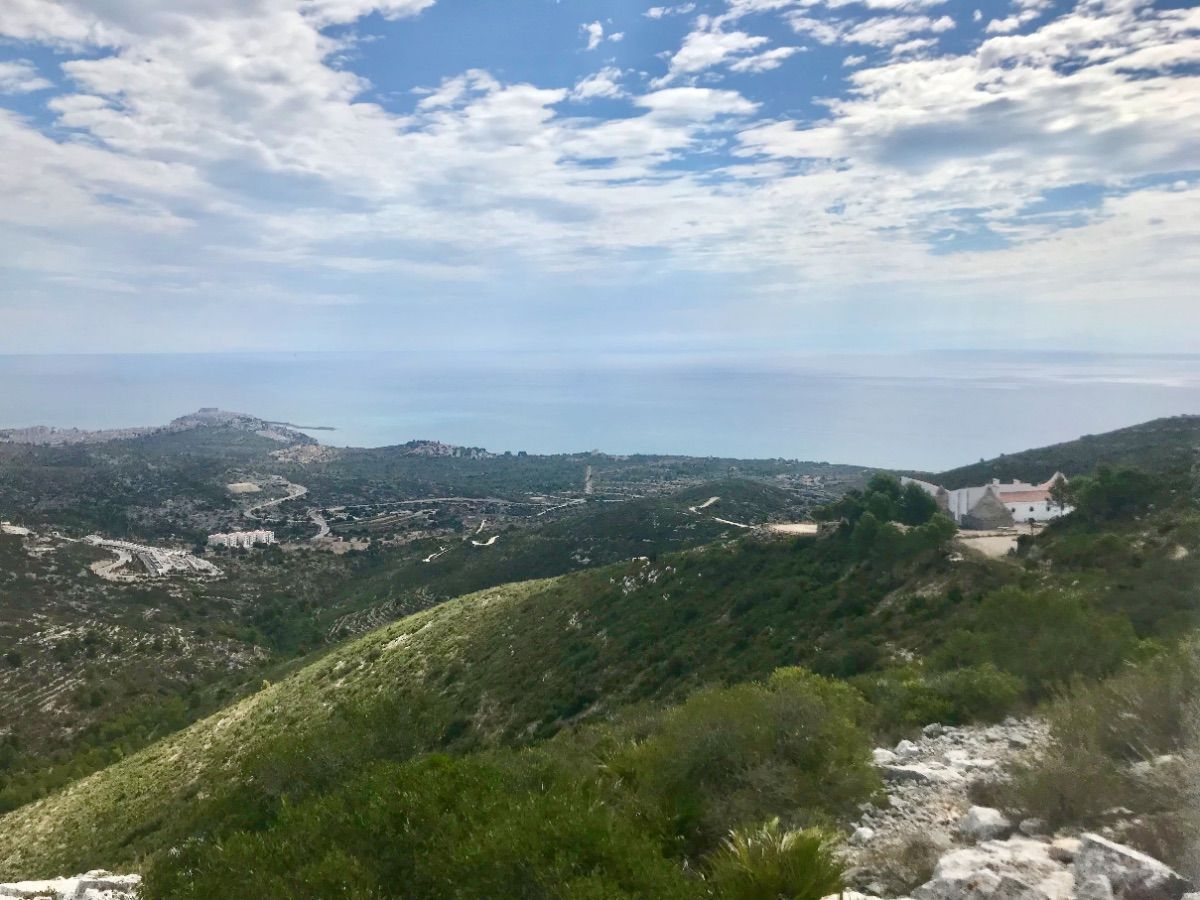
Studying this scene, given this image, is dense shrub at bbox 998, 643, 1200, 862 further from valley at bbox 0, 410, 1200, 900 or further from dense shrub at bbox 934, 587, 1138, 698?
dense shrub at bbox 934, 587, 1138, 698

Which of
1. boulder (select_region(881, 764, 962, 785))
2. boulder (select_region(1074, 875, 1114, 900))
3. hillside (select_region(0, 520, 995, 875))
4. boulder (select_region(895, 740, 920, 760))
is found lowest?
hillside (select_region(0, 520, 995, 875))

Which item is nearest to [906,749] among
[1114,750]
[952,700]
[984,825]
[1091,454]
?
[952,700]

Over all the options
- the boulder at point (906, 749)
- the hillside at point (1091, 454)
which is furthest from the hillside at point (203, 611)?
the boulder at point (906, 749)

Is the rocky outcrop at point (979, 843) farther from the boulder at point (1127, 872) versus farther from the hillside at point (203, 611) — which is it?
the hillside at point (203, 611)

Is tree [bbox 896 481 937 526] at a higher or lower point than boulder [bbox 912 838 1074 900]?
higher

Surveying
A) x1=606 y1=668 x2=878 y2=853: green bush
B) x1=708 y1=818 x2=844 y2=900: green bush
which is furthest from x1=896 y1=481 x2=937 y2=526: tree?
x1=708 y1=818 x2=844 y2=900: green bush

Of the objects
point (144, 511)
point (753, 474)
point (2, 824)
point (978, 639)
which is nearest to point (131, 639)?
point (2, 824)
